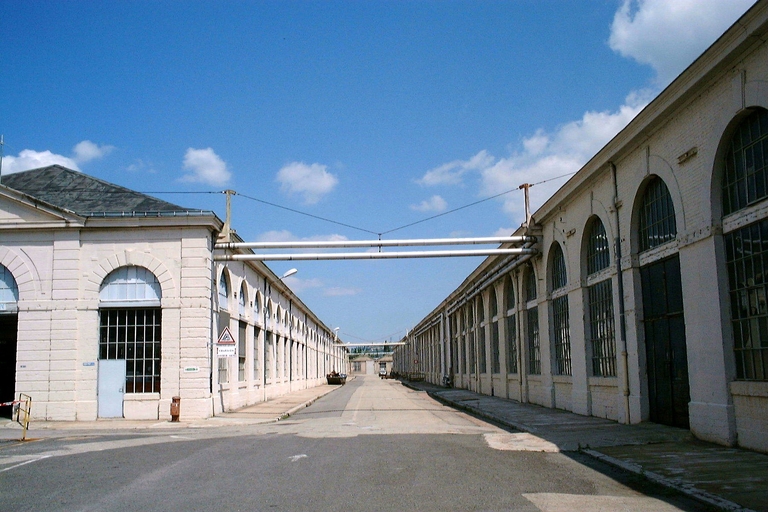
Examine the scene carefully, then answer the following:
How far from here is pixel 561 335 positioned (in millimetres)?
22453

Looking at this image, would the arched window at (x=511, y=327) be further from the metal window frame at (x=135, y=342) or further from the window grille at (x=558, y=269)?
the metal window frame at (x=135, y=342)

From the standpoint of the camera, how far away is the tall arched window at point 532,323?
83.7 feet

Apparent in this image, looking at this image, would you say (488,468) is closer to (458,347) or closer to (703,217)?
(703,217)

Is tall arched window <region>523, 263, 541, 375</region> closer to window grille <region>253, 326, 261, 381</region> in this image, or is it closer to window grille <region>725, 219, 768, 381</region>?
window grille <region>725, 219, 768, 381</region>

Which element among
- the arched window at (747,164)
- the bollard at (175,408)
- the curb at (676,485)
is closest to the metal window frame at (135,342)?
the bollard at (175,408)

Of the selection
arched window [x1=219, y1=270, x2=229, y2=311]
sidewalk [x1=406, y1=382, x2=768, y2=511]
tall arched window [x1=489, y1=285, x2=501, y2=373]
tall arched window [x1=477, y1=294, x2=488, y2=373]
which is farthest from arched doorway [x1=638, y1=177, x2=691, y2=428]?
tall arched window [x1=477, y1=294, x2=488, y2=373]

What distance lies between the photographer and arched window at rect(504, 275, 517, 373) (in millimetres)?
29328

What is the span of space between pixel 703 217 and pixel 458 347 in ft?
115

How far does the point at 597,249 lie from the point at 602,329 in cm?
223

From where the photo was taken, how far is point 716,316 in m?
12.4

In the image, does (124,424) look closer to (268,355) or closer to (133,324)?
(133,324)

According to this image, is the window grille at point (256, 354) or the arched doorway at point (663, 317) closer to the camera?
the arched doorway at point (663, 317)

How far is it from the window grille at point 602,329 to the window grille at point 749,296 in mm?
5854

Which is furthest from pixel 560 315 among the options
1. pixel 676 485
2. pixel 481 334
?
pixel 481 334
